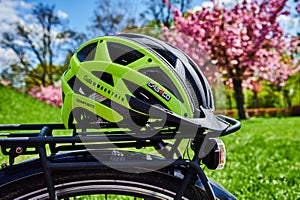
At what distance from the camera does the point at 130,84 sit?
5.07 ft

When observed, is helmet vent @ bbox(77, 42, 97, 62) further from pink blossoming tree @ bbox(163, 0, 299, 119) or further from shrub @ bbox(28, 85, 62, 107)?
shrub @ bbox(28, 85, 62, 107)

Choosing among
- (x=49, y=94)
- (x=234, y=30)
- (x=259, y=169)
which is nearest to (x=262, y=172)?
(x=259, y=169)

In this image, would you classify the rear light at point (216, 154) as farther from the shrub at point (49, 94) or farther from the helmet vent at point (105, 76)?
the shrub at point (49, 94)

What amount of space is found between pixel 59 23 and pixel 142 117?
1260 inches

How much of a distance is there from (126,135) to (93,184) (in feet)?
A: 0.77

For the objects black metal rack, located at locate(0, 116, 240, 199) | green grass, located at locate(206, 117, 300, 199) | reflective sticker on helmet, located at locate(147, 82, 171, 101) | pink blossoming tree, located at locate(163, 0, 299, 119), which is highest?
pink blossoming tree, located at locate(163, 0, 299, 119)

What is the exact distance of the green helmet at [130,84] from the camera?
153 centimetres

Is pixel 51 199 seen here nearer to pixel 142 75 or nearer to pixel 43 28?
pixel 142 75

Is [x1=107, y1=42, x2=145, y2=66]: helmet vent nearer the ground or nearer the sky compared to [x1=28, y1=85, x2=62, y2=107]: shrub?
nearer the ground

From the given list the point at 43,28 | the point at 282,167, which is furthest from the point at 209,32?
the point at 43,28

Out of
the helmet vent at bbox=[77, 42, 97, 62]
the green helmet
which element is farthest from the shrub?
the green helmet

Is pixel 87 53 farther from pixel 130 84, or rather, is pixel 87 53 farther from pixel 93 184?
pixel 93 184

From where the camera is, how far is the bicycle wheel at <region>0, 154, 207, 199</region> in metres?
1.44

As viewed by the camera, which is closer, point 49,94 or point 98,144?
point 98,144
